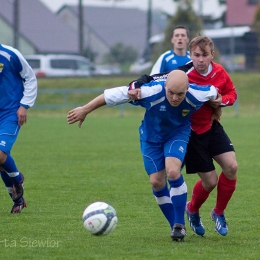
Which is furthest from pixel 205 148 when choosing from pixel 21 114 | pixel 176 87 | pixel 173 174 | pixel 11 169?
pixel 11 169

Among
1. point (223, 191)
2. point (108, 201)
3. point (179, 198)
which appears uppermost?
point (179, 198)

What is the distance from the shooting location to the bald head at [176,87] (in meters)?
5.48

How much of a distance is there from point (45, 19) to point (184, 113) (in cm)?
5210

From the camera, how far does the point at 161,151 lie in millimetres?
5969

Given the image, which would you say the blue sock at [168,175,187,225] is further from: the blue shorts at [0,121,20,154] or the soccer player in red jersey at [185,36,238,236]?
the blue shorts at [0,121,20,154]

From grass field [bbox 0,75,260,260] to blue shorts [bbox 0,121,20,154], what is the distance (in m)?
0.69

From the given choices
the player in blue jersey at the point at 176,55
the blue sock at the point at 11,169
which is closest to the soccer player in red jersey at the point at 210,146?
the blue sock at the point at 11,169

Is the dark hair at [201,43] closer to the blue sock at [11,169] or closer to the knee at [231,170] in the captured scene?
the knee at [231,170]

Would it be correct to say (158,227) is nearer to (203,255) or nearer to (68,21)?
(203,255)

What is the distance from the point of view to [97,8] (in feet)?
236

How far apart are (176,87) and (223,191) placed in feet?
4.01

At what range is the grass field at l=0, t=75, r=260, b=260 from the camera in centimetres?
545

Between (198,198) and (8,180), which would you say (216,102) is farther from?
(8,180)

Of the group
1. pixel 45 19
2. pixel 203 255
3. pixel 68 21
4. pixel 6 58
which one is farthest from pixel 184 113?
pixel 68 21
